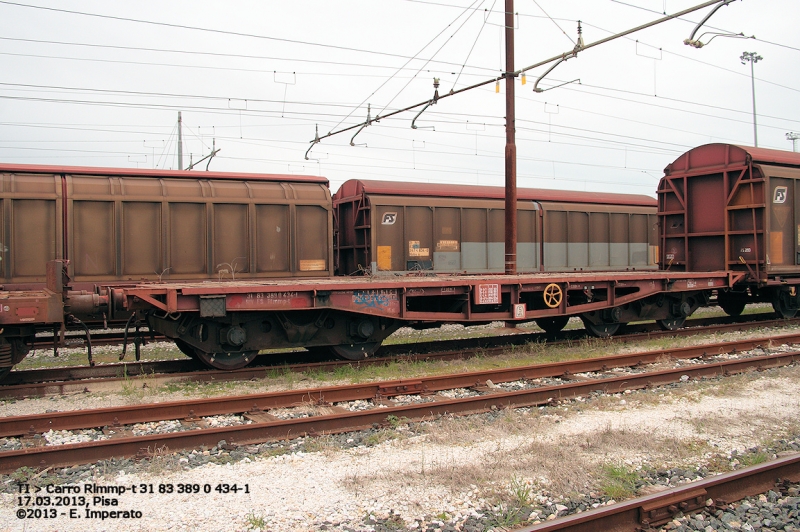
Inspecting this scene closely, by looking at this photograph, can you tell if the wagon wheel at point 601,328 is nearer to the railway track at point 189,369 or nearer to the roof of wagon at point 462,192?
the railway track at point 189,369

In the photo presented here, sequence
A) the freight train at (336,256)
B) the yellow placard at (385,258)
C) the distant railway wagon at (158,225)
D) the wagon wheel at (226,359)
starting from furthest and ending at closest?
1. the yellow placard at (385,258)
2. the distant railway wagon at (158,225)
3. the wagon wheel at (226,359)
4. the freight train at (336,256)

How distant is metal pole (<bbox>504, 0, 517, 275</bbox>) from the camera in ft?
43.9

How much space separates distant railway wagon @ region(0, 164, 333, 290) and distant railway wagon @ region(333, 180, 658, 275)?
2.03 m

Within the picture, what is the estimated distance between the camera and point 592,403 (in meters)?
7.53

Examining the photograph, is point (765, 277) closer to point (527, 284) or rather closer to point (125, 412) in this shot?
point (527, 284)

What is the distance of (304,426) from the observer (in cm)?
624

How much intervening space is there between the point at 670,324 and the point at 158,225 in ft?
37.8

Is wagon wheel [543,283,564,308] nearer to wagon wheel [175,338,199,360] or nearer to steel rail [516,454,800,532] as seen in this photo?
steel rail [516,454,800,532]

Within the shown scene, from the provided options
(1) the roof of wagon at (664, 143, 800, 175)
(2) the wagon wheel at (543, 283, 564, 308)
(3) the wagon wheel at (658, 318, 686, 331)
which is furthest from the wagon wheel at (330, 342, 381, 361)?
(1) the roof of wagon at (664, 143, 800, 175)

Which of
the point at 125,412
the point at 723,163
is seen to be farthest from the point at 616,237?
the point at 125,412

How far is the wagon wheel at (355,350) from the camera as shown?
10.1 meters

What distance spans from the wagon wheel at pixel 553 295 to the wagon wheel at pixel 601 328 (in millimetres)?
1908

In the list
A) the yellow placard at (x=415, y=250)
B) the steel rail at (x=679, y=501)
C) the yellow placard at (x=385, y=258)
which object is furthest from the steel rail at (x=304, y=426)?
the yellow placard at (x=415, y=250)

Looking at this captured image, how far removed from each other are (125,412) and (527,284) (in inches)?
275
